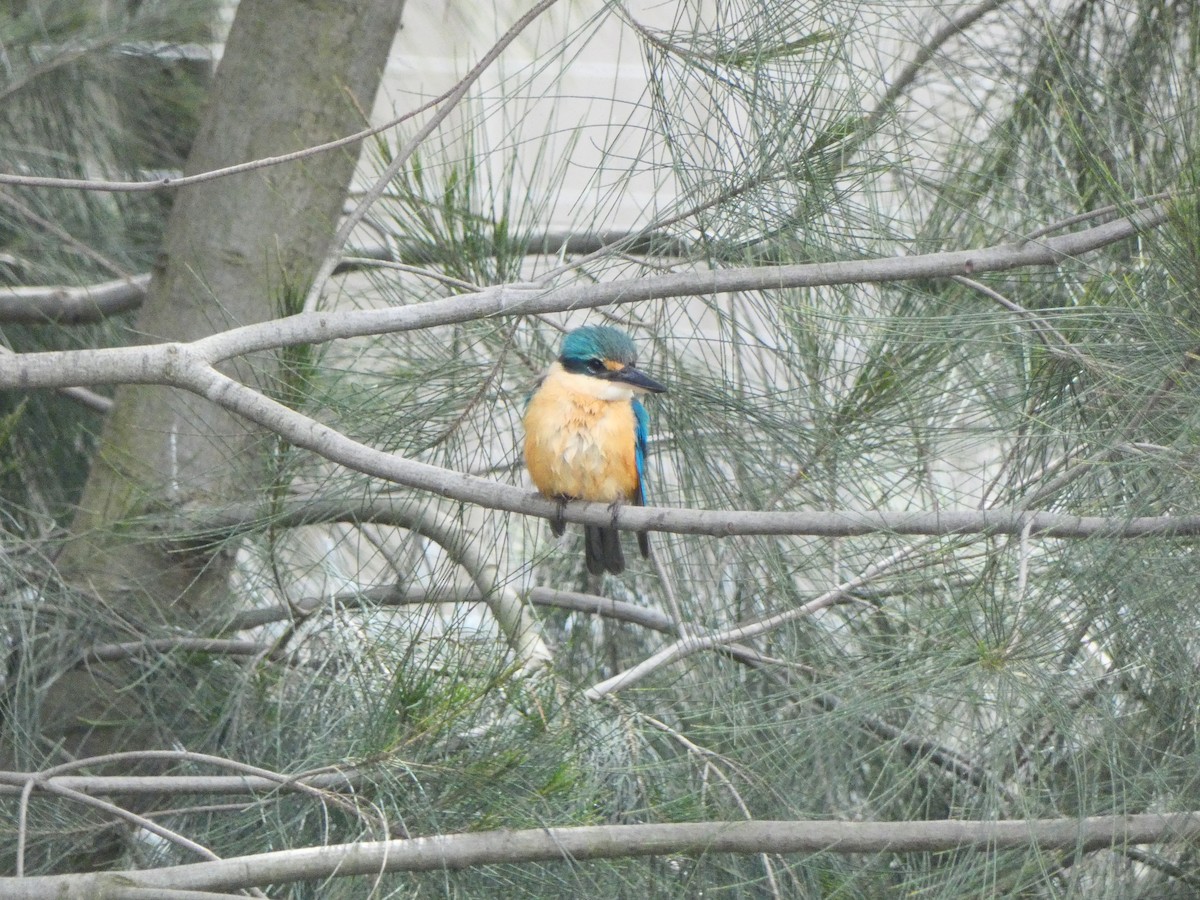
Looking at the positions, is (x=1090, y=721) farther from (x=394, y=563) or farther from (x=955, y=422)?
(x=394, y=563)

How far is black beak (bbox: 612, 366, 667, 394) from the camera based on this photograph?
6.08ft

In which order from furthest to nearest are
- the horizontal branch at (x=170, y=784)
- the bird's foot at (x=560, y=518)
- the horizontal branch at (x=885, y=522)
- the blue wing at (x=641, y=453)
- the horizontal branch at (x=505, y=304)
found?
the blue wing at (x=641, y=453) < the bird's foot at (x=560, y=518) < the horizontal branch at (x=170, y=784) < the horizontal branch at (x=505, y=304) < the horizontal branch at (x=885, y=522)

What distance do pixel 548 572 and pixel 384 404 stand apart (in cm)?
73

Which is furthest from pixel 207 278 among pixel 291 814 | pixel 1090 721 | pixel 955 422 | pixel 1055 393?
pixel 1090 721

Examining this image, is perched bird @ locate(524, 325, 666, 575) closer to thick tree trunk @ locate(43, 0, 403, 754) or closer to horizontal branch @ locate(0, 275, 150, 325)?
thick tree trunk @ locate(43, 0, 403, 754)

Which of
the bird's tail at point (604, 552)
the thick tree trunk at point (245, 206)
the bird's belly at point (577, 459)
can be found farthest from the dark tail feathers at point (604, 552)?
the thick tree trunk at point (245, 206)

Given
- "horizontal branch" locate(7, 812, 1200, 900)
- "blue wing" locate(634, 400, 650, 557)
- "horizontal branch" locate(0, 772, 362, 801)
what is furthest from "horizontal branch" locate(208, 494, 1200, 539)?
"blue wing" locate(634, 400, 650, 557)

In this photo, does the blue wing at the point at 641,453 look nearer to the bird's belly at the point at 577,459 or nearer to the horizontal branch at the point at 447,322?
the bird's belly at the point at 577,459

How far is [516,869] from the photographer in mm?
1540

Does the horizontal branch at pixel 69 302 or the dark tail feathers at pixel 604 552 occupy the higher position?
the horizontal branch at pixel 69 302

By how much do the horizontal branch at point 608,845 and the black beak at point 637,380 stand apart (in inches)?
25.4

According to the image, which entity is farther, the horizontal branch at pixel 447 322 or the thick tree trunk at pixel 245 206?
the thick tree trunk at pixel 245 206

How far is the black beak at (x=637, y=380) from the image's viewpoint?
1.85 metres

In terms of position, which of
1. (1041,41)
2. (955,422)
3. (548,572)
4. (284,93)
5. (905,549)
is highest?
(1041,41)
